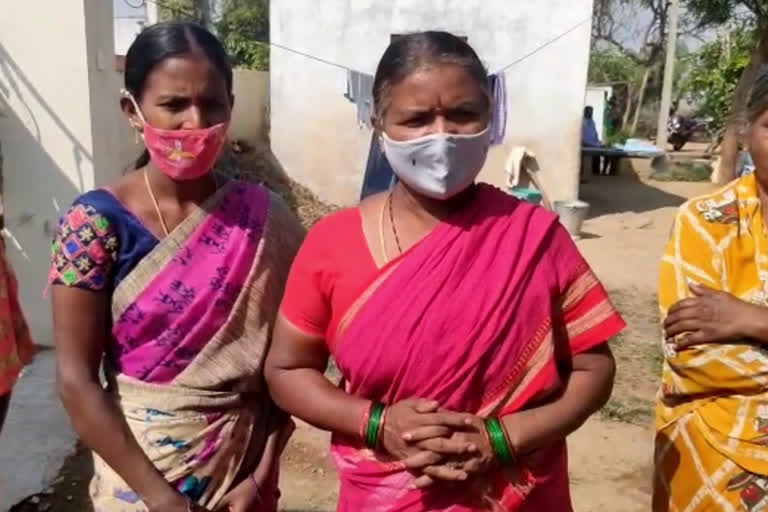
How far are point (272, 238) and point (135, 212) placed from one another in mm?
307

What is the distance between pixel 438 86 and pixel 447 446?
0.65 meters

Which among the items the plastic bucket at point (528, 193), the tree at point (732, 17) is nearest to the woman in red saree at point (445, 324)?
the plastic bucket at point (528, 193)

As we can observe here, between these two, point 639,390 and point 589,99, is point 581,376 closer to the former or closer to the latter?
point 639,390

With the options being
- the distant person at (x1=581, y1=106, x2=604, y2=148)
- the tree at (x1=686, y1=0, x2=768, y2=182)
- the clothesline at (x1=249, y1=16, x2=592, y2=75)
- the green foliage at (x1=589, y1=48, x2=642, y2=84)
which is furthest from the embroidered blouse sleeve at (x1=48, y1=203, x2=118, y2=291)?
the green foliage at (x1=589, y1=48, x2=642, y2=84)

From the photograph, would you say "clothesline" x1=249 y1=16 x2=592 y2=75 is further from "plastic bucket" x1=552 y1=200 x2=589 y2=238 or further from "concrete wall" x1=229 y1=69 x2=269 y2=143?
"concrete wall" x1=229 y1=69 x2=269 y2=143

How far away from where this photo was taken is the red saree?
146cm

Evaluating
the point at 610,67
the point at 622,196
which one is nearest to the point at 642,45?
the point at 610,67

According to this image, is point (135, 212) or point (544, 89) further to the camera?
point (544, 89)

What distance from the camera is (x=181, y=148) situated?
1.71 meters

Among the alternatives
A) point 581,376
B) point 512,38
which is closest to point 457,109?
point 581,376

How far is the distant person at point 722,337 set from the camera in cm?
174

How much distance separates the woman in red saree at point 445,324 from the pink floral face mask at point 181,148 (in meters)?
0.35

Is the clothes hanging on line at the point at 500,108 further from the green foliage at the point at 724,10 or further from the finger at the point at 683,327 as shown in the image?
the finger at the point at 683,327

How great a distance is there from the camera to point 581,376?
1.53m
